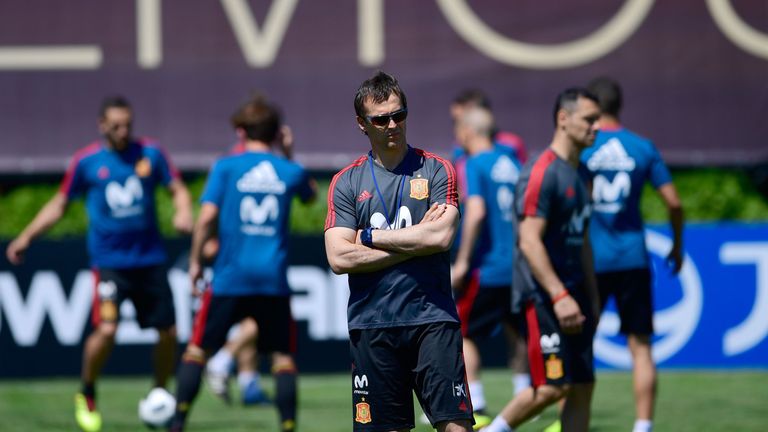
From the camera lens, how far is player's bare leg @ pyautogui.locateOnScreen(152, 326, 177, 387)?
33.0 ft

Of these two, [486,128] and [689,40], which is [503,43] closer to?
[689,40]

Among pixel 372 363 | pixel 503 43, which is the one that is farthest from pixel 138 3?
pixel 372 363

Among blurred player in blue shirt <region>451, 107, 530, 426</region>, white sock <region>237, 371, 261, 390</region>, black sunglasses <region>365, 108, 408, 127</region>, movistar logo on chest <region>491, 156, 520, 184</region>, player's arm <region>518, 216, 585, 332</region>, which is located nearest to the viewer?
black sunglasses <region>365, 108, 408, 127</region>

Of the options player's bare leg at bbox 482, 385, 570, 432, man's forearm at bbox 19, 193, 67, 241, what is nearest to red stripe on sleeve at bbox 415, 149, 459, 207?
player's bare leg at bbox 482, 385, 570, 432

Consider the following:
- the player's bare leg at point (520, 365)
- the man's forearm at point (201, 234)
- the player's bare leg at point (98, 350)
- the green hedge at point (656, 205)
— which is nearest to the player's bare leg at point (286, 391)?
the man's forearm at point (201, 234)

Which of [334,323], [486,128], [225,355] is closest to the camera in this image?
[486,128]

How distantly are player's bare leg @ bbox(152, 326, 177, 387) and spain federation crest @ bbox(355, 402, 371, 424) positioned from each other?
410 cm

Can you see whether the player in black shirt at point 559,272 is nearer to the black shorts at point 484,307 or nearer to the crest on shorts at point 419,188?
the crest on shorts at point 419,188

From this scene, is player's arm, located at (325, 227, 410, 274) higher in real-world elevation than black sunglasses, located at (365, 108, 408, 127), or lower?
lower

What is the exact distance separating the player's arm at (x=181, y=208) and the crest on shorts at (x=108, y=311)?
30.1 inches

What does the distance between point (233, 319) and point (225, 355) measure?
2637 millimetres

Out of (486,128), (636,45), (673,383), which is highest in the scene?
(636,45)

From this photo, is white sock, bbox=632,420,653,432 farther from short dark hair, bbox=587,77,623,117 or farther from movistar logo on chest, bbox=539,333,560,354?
short dark hair, bbox=587,77,623,117

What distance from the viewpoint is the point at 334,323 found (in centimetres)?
1320
